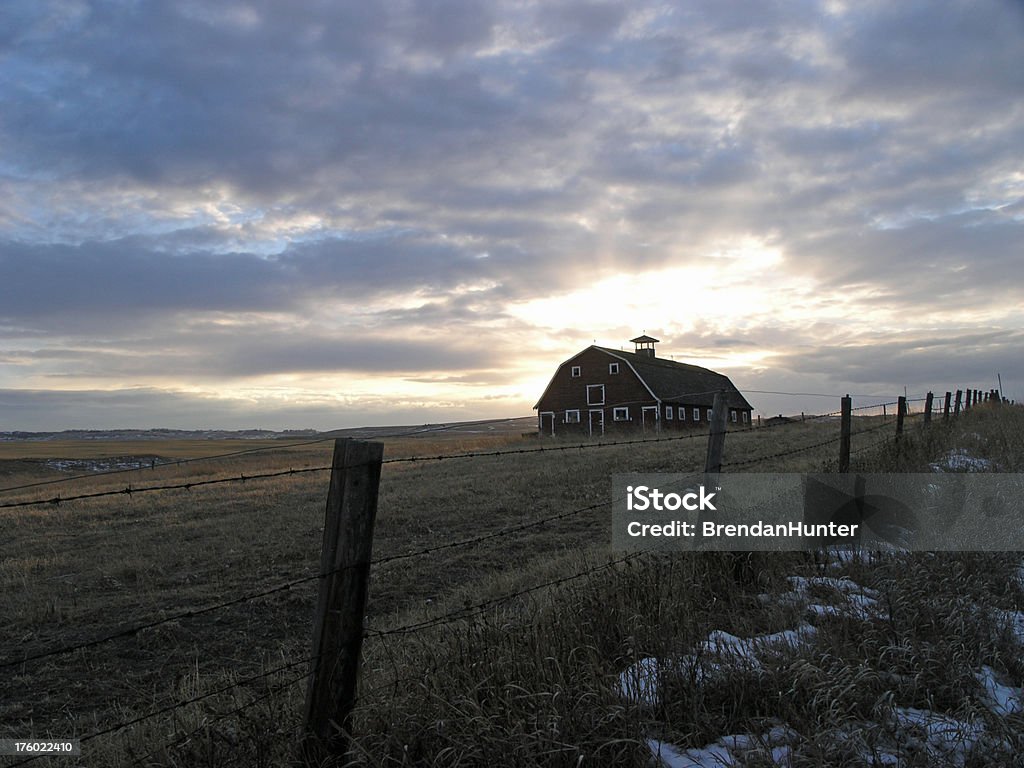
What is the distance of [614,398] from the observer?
46.6m

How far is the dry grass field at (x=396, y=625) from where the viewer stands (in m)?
3.28

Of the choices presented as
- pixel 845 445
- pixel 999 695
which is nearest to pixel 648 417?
pixel 845 445

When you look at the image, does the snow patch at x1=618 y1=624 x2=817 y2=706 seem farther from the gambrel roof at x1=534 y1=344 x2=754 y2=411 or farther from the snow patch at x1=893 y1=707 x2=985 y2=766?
the gambrel roof at x1=534 y1=344 x2=754 y2=411

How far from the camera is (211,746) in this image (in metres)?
3.09

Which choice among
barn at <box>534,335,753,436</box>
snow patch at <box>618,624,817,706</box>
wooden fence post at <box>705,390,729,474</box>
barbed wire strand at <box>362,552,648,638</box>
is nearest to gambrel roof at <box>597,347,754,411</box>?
barn at <box>534,335,753,436</box>

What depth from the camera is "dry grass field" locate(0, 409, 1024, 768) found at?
3.28m

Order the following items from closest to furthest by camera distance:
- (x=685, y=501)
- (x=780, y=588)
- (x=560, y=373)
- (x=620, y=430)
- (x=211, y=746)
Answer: (x=211, y=746), (x=780, y=588), (x=685, y=501), (x=620, y=430), (x=560, y=373)

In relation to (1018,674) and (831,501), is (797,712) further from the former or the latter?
(831,501)

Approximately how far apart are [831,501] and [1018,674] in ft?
13.6

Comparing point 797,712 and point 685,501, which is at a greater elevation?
point 685,501

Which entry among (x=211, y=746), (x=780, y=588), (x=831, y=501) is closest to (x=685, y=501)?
(x=831, y=501)

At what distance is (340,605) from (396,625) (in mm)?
3637

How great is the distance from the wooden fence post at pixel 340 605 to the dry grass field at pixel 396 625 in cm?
13

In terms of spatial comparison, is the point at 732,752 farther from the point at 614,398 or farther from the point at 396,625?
the point at 614,398
